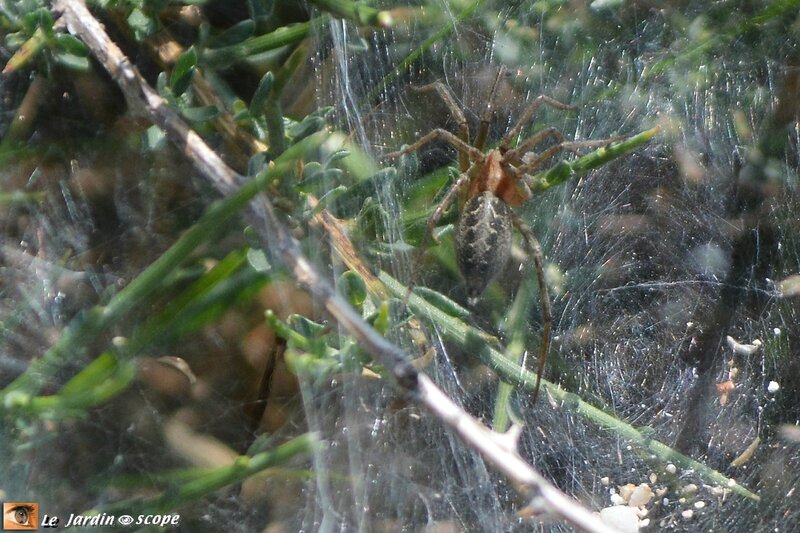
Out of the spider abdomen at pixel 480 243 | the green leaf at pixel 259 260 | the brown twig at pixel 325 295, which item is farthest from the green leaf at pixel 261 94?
the spider abdomen at pixel 480 243

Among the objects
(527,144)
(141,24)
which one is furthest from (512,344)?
(141,24)

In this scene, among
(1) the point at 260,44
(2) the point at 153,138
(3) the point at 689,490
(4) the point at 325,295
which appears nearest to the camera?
(4) the point at 325,295

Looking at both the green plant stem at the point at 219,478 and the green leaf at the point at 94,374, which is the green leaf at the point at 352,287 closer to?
the green plant stem at the point at 219,478

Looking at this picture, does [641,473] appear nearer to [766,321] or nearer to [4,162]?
[766,321]

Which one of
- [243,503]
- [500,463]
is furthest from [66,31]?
[500,463]

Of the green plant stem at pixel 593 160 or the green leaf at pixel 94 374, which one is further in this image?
the green plant stem at pixel 593 160

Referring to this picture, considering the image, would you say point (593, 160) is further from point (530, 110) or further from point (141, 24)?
point (141, 24)

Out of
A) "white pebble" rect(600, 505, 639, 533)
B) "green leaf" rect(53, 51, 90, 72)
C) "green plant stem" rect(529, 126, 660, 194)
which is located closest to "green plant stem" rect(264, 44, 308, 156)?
"green leaf" rect(53, 51, 90, 72)
